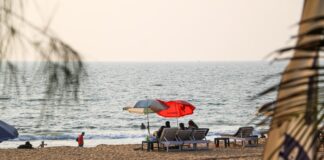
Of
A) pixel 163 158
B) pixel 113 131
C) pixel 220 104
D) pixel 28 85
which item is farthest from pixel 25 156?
pixel 220 104

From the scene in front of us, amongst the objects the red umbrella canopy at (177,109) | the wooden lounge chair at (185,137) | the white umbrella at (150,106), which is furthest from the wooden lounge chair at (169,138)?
the white umbrella at (150,106)

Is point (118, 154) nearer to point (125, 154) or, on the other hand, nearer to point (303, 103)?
point (125, 154)

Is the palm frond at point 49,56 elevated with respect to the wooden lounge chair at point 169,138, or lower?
elevated

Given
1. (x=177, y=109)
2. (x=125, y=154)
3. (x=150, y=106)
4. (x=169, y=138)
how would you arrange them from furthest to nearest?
(x=150, y=106) → (x=177, y=109) → (x=169, y=138) → (x=125, y=154)

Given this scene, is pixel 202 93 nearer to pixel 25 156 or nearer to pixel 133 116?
pixel 133 116

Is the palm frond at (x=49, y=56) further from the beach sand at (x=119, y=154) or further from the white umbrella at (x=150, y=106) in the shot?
the white umbrella at (x=150, y=106)

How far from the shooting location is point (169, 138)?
18141 millimetres

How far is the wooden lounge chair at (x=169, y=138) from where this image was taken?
58.3ft

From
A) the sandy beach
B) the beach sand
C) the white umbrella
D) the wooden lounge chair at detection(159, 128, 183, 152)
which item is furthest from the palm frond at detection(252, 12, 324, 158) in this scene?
the white umbrella

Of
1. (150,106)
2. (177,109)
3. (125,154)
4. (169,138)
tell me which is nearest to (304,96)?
(125,154)

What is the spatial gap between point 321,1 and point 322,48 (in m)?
0.67

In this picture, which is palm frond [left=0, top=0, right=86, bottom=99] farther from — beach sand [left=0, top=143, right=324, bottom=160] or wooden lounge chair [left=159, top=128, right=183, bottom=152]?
wooden lounge chair [left=159, top=128, right=183, bottom=152]

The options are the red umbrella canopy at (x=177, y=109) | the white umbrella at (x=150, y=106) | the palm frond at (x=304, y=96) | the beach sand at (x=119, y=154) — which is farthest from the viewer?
the white umbrella at (x=150, y=106)

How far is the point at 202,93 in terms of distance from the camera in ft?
302
